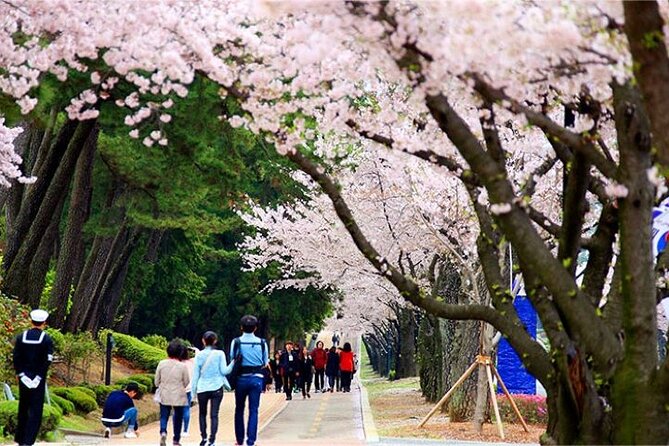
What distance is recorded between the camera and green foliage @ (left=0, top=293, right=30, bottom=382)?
789 inches

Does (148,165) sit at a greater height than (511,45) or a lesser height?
greater

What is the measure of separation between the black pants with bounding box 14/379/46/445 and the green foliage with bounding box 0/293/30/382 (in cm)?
640

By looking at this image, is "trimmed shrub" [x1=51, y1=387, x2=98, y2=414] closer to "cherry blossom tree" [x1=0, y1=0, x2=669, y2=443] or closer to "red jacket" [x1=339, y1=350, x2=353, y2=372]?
"cherry blossom tree" [x1=0, y1=0, x2=669, y2=443]

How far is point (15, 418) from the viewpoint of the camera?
16906mm

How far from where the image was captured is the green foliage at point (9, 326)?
2005 cm

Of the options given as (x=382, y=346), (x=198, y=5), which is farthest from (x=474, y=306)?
(x=382, y=346)

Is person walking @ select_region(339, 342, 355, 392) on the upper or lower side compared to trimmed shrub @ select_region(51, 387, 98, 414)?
upper

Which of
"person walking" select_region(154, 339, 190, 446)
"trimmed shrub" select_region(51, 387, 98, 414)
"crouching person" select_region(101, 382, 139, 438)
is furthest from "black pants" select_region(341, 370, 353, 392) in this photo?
"person walking" select_region(154, 339, 190, 446)

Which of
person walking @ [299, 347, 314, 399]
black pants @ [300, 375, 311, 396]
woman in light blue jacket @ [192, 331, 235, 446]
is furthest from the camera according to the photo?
A: person walking @ [299, 347, 314, 399]

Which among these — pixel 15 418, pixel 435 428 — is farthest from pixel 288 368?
pixel 15 418

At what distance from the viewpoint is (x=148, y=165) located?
82.2 ft

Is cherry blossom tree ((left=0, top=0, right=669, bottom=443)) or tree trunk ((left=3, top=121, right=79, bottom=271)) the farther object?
tree trunk ((left=3, top=121, right=79, bottom=271))

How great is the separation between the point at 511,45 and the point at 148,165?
17231mm

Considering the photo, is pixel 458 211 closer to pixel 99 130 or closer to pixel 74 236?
pixel 99 130
